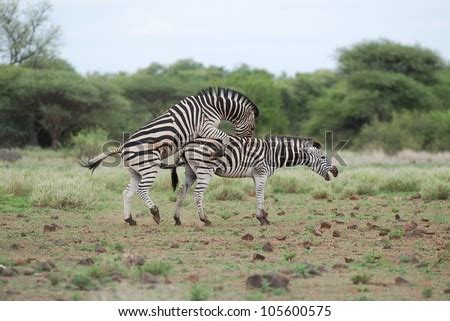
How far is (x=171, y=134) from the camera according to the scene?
40.4ft

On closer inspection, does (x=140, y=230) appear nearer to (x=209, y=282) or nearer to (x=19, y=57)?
(x=209, y=282)

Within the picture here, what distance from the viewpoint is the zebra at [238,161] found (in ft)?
39.9

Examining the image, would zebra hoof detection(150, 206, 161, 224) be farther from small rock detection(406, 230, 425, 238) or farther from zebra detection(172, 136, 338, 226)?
small rock detection(406, 230, 425, 238)

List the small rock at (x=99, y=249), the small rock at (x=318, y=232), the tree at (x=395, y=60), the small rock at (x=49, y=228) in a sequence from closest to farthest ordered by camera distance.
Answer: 1. the small rock at (x=99, y=249)
2. the small rock at (x=318, y=232)
3. the small rock at (x=49, y=228)
4. the tree at (x=395, y=60)

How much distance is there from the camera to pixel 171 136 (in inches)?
485

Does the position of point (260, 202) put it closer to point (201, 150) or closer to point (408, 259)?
point (201, 150)

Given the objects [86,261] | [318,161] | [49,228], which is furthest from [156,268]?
[318,161]

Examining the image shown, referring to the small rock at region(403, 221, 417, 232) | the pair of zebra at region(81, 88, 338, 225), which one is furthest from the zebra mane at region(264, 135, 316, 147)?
the small rock at region(403, 221, 417, 232)

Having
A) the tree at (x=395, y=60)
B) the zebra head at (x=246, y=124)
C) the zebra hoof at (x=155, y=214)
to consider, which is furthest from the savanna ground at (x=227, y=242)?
the tree at (x=395, y=60)

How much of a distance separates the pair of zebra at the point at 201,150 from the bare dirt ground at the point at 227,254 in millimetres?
527

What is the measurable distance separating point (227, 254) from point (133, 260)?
55.7 inches

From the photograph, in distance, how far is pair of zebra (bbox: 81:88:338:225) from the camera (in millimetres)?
12195

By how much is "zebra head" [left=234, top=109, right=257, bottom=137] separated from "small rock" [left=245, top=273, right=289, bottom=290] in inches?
240

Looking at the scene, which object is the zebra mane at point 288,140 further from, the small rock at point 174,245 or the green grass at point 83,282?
the green grass at point 83,282
